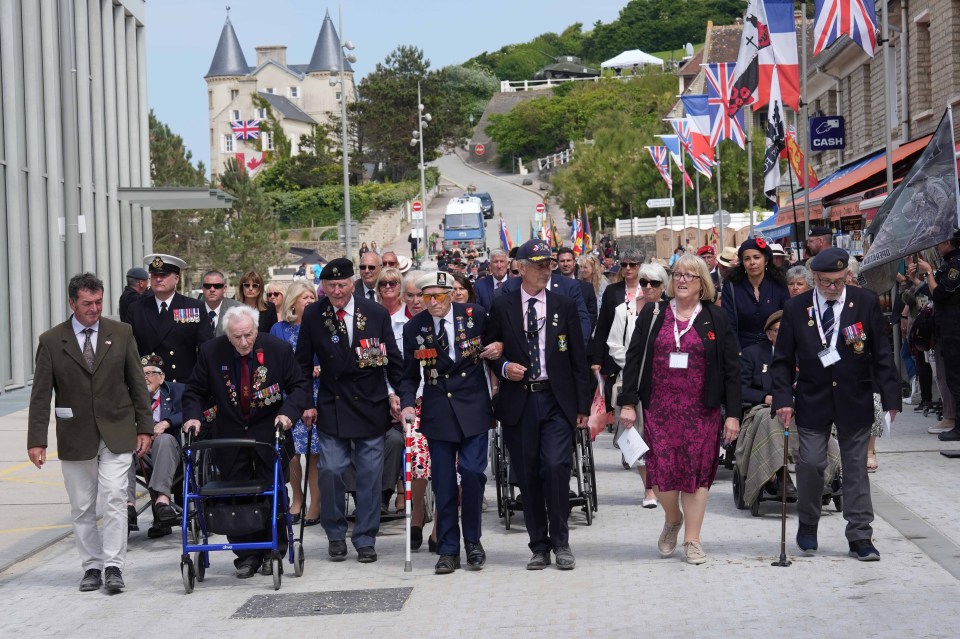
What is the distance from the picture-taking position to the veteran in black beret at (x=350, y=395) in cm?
945

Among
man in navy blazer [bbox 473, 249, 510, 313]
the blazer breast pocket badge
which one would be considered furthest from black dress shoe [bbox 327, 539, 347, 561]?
man in navy blazer [bbox 473, 249, 510, 313]

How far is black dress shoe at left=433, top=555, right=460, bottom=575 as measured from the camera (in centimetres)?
882

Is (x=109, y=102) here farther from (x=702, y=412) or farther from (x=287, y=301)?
(x=702, y=412)

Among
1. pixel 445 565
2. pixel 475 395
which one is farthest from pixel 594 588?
pixel 475 395

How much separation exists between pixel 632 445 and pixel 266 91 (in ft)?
417

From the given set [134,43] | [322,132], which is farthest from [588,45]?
[134,43]

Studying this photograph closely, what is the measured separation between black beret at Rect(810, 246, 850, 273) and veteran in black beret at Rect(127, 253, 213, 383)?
197 inches

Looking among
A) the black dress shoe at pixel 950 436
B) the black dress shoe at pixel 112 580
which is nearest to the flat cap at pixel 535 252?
the black dress shoe at pixel 112 580

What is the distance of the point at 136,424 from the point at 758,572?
3.99 meters

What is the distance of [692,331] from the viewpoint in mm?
8828

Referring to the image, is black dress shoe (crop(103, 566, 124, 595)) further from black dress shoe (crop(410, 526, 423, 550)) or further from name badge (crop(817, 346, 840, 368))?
name badge (crop(817, 346, 840, 368))

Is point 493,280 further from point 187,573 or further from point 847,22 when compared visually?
point 187,573

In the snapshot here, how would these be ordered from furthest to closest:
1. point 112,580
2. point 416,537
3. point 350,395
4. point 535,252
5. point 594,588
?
point 416,537, point 350,395, point 535,252, point 112,580, point 594,588

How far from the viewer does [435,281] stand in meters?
9.20
